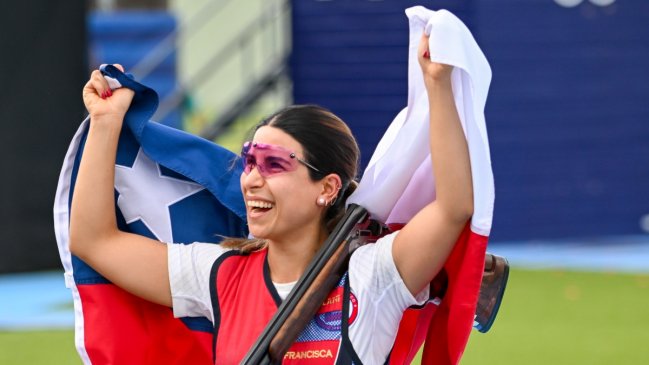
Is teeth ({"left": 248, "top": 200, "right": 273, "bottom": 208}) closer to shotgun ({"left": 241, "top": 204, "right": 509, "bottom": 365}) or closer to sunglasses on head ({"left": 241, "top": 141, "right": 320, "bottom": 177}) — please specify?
sunglasses on head ({"left": 241, "top": 141, "right": 320, "bottom": 177})

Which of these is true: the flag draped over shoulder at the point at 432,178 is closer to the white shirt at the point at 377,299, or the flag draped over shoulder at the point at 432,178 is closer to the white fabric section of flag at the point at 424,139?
the white fabric section of flag at the point at 424,139

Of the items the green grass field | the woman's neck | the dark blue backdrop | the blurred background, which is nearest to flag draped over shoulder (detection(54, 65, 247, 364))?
the woman's neck

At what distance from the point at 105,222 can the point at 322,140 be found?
2.01ft

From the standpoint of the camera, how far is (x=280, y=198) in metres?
3.37

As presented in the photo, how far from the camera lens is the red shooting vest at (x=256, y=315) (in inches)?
130

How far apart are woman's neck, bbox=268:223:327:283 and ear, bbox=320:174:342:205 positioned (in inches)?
3.8

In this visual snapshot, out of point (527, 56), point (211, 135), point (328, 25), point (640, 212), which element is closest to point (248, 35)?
point (211, 135)

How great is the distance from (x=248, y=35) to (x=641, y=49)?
14.4 feet

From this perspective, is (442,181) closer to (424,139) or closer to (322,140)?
(424,139)

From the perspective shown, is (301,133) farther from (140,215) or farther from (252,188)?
(140,215)

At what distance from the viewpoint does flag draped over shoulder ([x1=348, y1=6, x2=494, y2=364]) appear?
3129 mm

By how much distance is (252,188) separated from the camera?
3385mm

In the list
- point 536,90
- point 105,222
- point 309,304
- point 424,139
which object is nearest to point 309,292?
point 309,304

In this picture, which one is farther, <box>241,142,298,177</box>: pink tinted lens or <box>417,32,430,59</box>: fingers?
<box>241,142,298,177</box>: pink tinted lens
